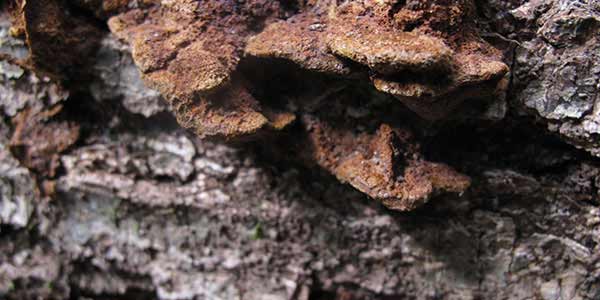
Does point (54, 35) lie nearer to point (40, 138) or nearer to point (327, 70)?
point (40, 138)

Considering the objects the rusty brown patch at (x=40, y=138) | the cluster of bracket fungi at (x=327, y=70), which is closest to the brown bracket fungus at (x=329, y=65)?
the cluster of bracket fungi at (x=327, y=70)

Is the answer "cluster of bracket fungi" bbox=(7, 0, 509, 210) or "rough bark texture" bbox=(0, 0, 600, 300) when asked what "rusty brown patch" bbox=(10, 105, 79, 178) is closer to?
"rough bark texture" bbox=(0, 0, 600, 300)

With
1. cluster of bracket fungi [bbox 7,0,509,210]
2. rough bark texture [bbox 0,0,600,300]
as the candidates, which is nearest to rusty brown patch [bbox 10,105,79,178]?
rough bark texture [bbox 0,0,600,300]

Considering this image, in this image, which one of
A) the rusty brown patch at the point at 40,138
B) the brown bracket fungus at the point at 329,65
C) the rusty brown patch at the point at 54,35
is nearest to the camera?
the brown bracket fungus at the point at 329,65

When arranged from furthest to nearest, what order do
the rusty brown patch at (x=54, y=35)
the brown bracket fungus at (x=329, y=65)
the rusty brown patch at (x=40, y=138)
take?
the rusty brown patch at (x=40, y=138) < the rusty brown patch at (x=54, y=35) < the brown bracket fungus at (x=329, y=65)

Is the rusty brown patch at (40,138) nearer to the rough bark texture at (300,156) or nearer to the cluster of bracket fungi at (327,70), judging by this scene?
the rough bark texture at (300,156)

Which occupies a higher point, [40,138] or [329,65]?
[329,65]

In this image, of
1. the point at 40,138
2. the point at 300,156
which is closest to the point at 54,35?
the point at 40,138

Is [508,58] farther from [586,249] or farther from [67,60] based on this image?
[67,60]
